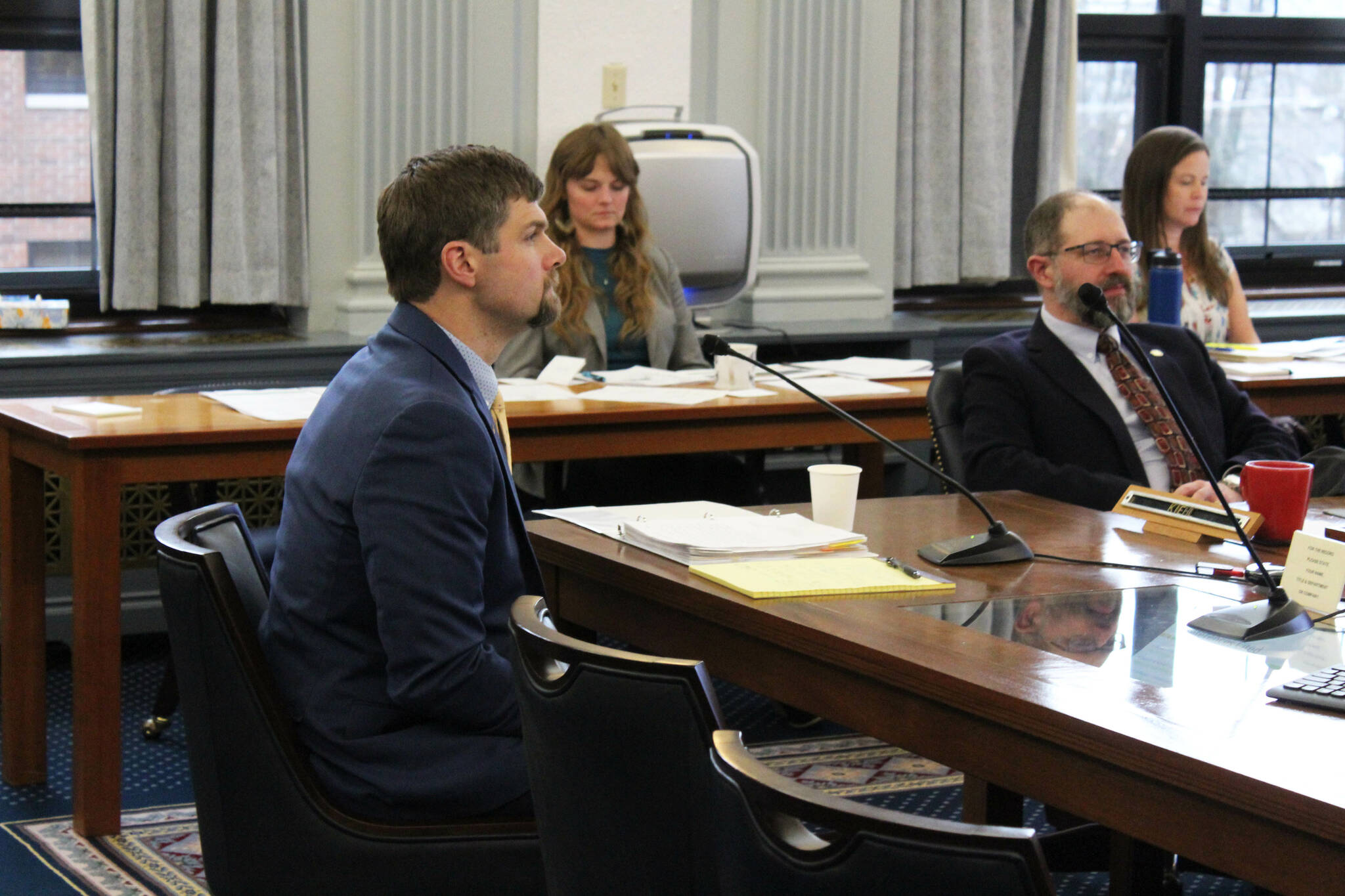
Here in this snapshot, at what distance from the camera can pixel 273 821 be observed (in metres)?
1.62

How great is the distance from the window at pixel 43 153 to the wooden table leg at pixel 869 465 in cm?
219

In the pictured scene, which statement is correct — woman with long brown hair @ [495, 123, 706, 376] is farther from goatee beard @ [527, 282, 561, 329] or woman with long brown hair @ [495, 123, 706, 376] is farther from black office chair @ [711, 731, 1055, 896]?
black office chair @ [711, 731, 1055, 896]

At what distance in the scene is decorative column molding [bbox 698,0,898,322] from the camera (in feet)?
15.9

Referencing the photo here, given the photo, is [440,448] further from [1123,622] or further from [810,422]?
[810,422]

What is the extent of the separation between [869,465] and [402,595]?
2.26 m

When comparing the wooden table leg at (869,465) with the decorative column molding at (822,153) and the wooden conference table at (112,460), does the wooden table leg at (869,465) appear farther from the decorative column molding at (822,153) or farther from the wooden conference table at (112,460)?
the decorative column molding at (822,153)

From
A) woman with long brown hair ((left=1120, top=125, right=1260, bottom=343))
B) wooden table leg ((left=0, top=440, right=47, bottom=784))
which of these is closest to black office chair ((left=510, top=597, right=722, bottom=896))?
wooden table leg ((left=0, top=440, right=47, bottom=784))

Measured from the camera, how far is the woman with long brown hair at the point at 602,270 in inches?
150

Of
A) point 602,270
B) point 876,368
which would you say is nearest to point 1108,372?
point 876,368

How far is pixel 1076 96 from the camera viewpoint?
18.0 ft

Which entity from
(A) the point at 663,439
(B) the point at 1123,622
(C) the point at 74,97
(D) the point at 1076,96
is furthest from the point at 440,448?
(D) the point at 1076,96

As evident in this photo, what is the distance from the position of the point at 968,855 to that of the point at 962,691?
0.55 metres

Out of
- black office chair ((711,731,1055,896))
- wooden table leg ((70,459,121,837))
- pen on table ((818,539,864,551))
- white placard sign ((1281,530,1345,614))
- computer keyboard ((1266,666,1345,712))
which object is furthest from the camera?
wooden table leg ((70,459,121,837))

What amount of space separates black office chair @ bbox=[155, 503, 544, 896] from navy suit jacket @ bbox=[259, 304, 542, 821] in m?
0.04
